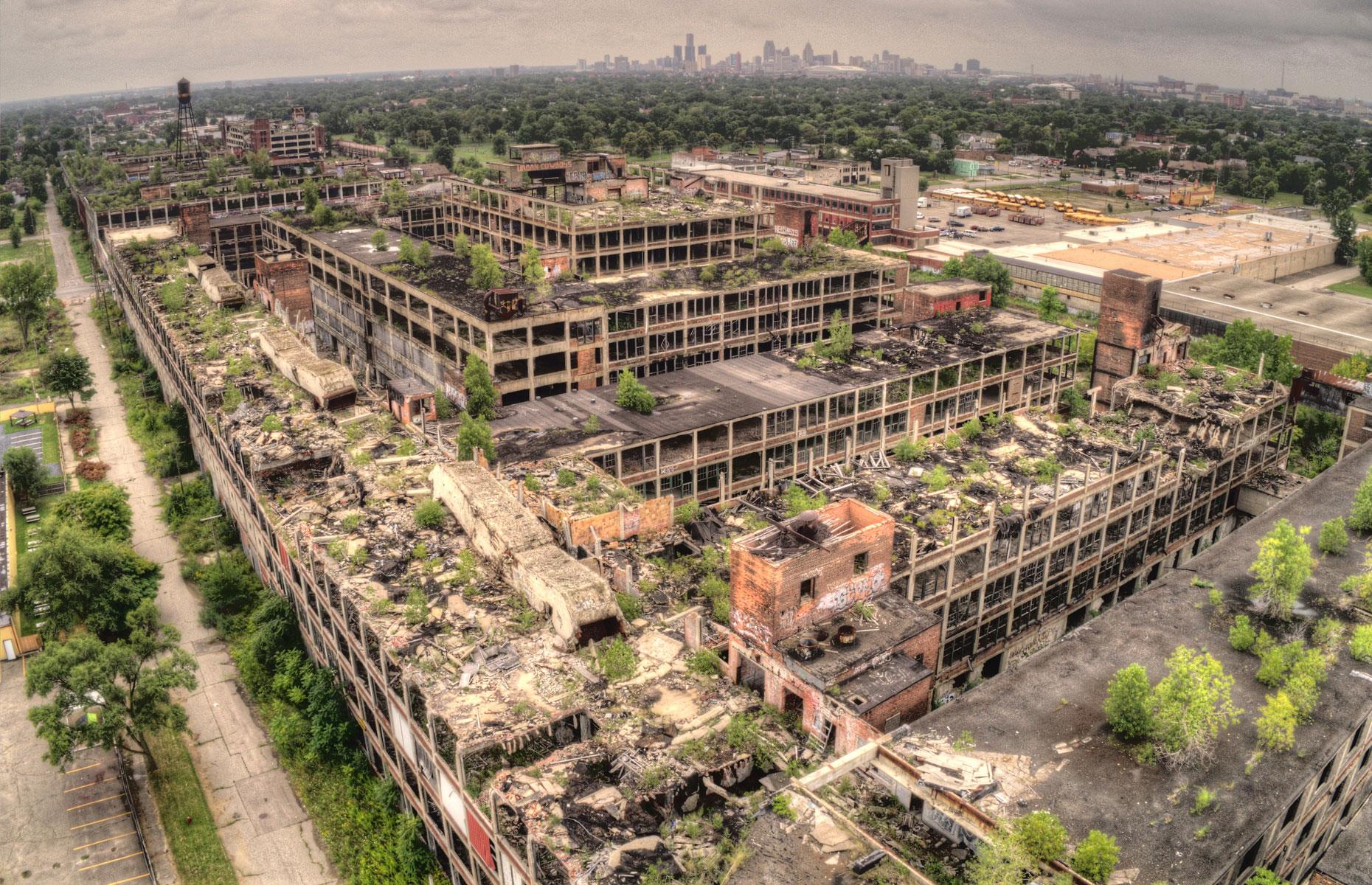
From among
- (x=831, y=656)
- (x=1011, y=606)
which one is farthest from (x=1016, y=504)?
(x=831, y=656)

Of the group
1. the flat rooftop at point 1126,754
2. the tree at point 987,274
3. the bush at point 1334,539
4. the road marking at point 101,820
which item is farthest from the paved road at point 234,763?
the tree at point 987,274

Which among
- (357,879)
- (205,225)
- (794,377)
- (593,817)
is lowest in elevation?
(357,879)

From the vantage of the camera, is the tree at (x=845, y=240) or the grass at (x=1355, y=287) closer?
the tree at (x=845, y=240)

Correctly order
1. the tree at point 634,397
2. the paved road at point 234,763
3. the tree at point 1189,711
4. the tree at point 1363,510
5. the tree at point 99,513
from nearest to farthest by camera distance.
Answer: the tree at point 1189,711 < the paved road at point 234,763 < the tree at point 1363,510 < the tree at point 634,397 < the tree at point 99,513

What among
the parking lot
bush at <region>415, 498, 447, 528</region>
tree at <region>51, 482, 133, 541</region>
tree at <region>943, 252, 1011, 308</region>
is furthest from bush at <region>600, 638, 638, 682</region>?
tree at <region>943, 252, 1011, 308</region>

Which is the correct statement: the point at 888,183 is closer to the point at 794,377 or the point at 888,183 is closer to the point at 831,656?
the point at 794,377

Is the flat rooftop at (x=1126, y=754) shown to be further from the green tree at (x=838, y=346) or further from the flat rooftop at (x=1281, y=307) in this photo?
the flat rooftop at (x=1281, y=307)
